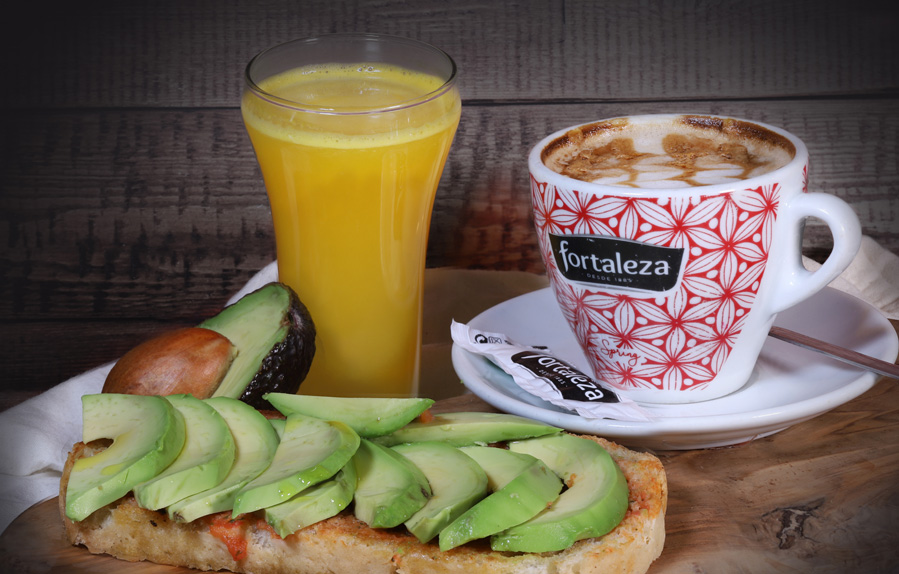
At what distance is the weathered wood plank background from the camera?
1761 mm

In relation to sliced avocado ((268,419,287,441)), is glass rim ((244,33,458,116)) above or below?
above

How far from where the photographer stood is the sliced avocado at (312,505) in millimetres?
909

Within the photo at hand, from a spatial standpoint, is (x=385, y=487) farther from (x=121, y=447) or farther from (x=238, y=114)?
(x=238, y=114)

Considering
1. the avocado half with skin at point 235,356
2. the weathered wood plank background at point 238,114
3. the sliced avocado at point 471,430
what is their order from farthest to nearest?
the weathered wood plank background at point 238,114, the avocado half with skin at point 235,356, the sliced avocado at point 471,430

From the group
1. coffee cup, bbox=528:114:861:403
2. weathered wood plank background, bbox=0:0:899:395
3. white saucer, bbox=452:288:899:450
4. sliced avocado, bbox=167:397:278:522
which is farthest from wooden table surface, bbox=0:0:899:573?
sliced avocado, bbox=167:397:278:522

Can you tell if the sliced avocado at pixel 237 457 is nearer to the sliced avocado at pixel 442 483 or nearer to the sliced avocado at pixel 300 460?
the sliced avocado at pixel 300 460

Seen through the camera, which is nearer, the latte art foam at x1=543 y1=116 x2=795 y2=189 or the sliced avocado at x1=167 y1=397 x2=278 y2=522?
the sliced avocado at x1=167 y1=397 x2=278 y2=522

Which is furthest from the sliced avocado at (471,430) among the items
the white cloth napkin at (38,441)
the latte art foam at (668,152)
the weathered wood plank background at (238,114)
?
the weathered wood plank background at (238,114)

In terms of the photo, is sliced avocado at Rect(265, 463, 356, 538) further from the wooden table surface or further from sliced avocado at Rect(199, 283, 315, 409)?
the wooden table surface

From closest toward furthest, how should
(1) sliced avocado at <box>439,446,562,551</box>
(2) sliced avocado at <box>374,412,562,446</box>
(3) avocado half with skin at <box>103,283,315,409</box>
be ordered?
1. (1) sliced avocado at <box>439,446,562,551</box>
2. (2) sliced avocado at <box>374,412,562,446</box>
3. (3) avocado half with skin at <box>103,283,315,409</box>

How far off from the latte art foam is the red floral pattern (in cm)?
7

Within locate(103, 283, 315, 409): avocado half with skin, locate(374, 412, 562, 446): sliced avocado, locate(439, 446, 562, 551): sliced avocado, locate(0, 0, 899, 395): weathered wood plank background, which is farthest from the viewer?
locate(0, 0, 899, 395): weathered wood plank background

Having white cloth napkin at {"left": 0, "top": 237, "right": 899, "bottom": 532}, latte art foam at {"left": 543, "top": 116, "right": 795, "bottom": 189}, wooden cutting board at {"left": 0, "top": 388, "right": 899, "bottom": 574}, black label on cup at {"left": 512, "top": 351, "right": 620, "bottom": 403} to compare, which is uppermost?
latte art foam at {"left": 543, "top": 116, "right": 795, "bottom": 189}

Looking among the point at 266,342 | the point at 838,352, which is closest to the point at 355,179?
the point at 266,342
